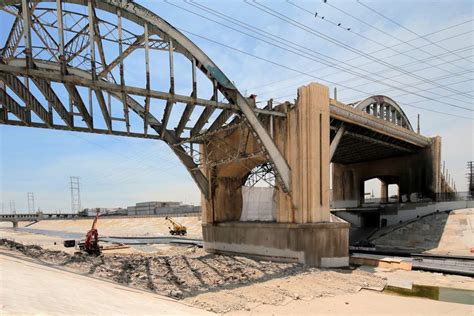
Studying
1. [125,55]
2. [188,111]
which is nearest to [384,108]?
[188,111]

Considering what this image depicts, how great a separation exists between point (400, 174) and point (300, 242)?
33433 millimetres

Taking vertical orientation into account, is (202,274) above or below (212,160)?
below

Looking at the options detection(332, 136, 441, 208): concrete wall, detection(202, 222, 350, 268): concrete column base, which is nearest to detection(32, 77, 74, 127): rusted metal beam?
detection(202, 222, 350, 268): concrete column base

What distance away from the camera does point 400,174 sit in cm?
5144

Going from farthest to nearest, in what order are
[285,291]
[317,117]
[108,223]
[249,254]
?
[108,223] → [249,254] → [317,117] → [285,291]

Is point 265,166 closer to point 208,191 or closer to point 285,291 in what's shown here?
point 208,191

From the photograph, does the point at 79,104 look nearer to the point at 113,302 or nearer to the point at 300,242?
the point at 113,302

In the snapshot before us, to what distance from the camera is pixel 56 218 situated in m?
133

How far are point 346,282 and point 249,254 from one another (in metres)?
10.3

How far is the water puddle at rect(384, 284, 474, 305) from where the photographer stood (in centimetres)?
1694

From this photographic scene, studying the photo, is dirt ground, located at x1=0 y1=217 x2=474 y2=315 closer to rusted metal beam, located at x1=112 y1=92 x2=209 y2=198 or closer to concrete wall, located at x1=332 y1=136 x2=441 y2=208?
rusted metal beam, located at x1=112 y1=92 x2=209 y2=198

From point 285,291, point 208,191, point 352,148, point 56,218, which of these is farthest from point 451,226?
point 56,218

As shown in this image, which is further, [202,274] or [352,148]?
[352,148]

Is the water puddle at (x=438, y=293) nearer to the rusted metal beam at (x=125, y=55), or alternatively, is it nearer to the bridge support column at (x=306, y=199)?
the bridge support column at (x=306, y=199)
